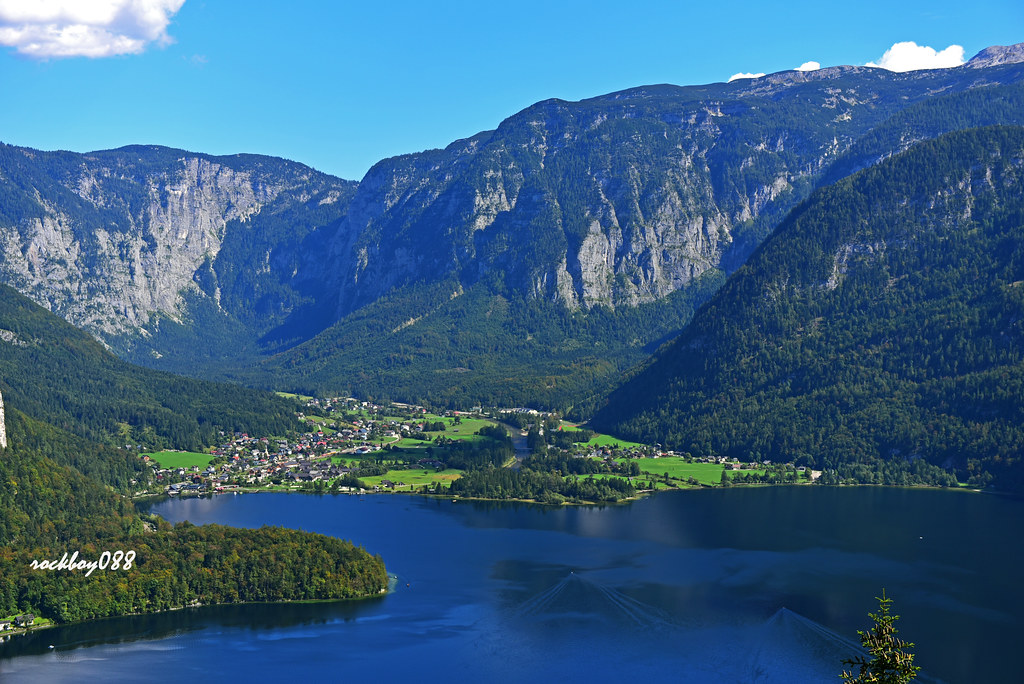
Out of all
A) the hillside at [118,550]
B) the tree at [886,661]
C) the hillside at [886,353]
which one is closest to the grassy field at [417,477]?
the hillside at [118,550]

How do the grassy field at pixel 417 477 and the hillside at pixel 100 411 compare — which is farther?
the grassy field at pixel 417 477

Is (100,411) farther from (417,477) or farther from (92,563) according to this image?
(92,563)

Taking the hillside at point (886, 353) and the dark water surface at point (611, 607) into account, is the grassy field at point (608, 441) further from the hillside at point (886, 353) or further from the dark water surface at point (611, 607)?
the dark water surface at point (611, 607)

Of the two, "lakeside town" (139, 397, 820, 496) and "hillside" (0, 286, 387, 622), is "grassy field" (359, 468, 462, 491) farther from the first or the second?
"hillside" (0, 286, 387, 622)

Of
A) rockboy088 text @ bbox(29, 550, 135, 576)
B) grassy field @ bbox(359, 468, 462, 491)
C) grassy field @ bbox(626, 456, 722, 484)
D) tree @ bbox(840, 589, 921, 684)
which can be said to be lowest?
rockboy088 text @ bbox(29, 550, 135, 576)

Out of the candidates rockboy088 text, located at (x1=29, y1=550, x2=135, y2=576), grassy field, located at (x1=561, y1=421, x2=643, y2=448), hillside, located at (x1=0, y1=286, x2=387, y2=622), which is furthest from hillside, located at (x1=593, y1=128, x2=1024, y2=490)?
rockboy088 text, located at (x1=29, y1=550, x2=135, y2=576)

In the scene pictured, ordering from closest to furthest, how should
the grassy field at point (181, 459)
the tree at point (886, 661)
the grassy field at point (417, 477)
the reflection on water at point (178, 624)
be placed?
the tree at point (886, 661) < the reflection on water at point (178, 624) < the grassy field at point (417, 477) < the grassy field at point (181, 459)

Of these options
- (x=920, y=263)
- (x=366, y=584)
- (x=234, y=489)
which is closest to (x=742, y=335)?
(x=920, y=263)
